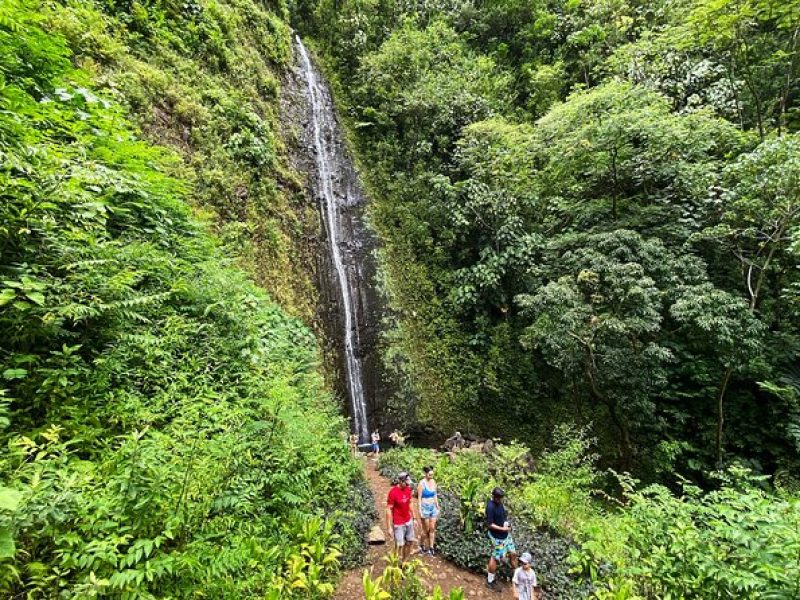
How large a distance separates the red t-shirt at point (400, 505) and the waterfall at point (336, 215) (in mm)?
6582

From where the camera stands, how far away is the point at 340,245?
1367 cm

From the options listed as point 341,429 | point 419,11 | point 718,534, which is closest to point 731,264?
point 718,534

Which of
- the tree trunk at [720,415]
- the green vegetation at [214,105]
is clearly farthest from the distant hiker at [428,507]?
the tree trunk at [720,415]

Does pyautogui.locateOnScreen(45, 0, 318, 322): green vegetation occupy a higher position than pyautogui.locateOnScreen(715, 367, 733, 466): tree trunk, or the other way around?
pyautogui.locateOnScreen(45, 0, 318, 322): green vegetation

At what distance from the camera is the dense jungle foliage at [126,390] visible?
2402 millimetres

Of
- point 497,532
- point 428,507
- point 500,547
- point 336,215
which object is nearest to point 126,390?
point 428,507

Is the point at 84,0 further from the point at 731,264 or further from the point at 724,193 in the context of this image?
the point at 731,264

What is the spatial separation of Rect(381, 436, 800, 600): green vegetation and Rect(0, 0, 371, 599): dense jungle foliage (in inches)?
83.4

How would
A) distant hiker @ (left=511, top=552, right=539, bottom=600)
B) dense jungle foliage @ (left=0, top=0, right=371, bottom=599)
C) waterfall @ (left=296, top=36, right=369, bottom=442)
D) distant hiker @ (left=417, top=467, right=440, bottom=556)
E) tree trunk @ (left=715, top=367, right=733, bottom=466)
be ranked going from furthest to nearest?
waterfall @ (left=296, top=36, right=369, bottom=442) → tree trunk @ (left=715, top=367, right=733, bottom=466) → distant hiker @ (left=417, top=467, right=440, bottom=556) → distant hiker @ (left=511, top=552, right=539, bottom=600) → dense jungle foliage @ (left=0, top=0, right=371, bottom=599)

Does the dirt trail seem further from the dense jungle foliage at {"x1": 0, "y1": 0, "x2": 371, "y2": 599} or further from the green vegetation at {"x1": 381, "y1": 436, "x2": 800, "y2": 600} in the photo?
the dense jungle foliage at {"x1": 0, "y1": 0, "x2": 371, "y2": 599}

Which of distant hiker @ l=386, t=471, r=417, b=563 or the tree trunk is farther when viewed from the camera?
the tree trunk

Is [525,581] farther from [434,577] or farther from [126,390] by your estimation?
[126,390]

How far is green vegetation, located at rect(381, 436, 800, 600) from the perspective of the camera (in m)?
2.99

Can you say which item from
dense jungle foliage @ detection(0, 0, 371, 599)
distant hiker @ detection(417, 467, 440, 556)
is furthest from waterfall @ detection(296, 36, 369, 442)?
distant hiker @ detection(417, 467, 440, 556)
